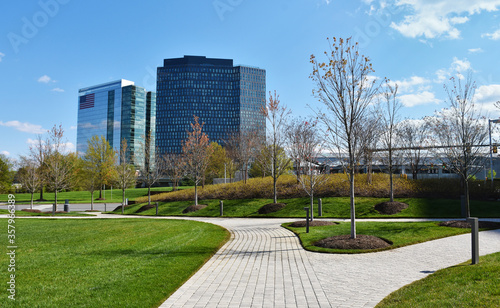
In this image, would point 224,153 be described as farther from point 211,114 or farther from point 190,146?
point 211,114

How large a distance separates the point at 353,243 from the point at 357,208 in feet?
39.4

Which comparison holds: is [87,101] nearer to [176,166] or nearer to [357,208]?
[176,166]

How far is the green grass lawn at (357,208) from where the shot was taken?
64.8ft

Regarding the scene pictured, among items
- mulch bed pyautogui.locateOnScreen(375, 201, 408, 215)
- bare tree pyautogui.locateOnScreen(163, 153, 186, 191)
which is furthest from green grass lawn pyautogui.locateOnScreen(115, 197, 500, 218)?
bare tree pyautogui.locateOnScreen(163, 153, 186, 191)

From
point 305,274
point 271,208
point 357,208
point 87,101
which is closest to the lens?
point 305,274

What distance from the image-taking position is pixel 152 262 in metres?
8.02

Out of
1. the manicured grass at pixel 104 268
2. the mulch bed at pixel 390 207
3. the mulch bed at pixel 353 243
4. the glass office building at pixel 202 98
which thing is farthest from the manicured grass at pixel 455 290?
the glass office building at pixel 202 98

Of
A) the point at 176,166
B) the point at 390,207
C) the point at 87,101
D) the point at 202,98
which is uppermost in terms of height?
the point at 87,101

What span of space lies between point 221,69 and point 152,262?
160 metres

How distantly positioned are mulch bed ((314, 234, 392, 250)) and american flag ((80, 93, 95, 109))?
180227 millimetres

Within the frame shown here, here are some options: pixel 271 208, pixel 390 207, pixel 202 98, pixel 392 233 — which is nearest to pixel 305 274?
pixel 392 233

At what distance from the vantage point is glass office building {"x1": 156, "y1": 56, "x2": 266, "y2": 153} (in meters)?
157

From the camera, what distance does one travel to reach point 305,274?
7246mm

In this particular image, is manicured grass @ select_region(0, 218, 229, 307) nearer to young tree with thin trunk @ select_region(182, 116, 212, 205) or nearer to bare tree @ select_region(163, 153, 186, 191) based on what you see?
young tree with thin trunk @ select_region(182, 116, 212, 205)
